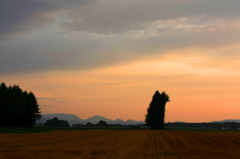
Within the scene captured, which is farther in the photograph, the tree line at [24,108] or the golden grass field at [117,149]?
the tree line at [24,108]

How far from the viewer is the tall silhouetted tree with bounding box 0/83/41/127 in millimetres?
93344

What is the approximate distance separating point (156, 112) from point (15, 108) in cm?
4523

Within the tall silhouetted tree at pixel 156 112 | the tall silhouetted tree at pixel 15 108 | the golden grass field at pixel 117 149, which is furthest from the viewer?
the tall silhouetted tree at pixel 156 112

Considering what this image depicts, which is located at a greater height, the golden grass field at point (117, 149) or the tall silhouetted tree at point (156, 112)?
the tall silhouetted tree at point (156, 112)

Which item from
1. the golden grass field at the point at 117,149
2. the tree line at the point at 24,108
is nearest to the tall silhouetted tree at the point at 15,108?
the tree line at the point at 24,108

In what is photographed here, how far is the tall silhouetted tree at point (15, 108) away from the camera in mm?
93344

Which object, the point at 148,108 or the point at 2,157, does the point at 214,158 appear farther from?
the point at 148,108

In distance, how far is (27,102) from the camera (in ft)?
358

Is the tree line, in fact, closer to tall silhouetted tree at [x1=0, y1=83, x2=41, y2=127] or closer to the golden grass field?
tall silhouetted tree at [x1=0, y1=83, x2=41, y2=127]

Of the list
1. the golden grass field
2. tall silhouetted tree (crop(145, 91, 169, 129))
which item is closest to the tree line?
tall silhouetted tree (crop(145, 91, 169, 129))

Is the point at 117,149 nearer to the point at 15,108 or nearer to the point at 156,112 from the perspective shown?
the point at 15,108

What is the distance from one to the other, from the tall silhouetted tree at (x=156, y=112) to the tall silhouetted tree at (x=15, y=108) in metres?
39.5

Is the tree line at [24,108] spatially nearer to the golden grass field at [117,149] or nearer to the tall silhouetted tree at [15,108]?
the tall silhouetted tree at [15,108]

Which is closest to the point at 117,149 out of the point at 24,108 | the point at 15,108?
the point at 15,108
